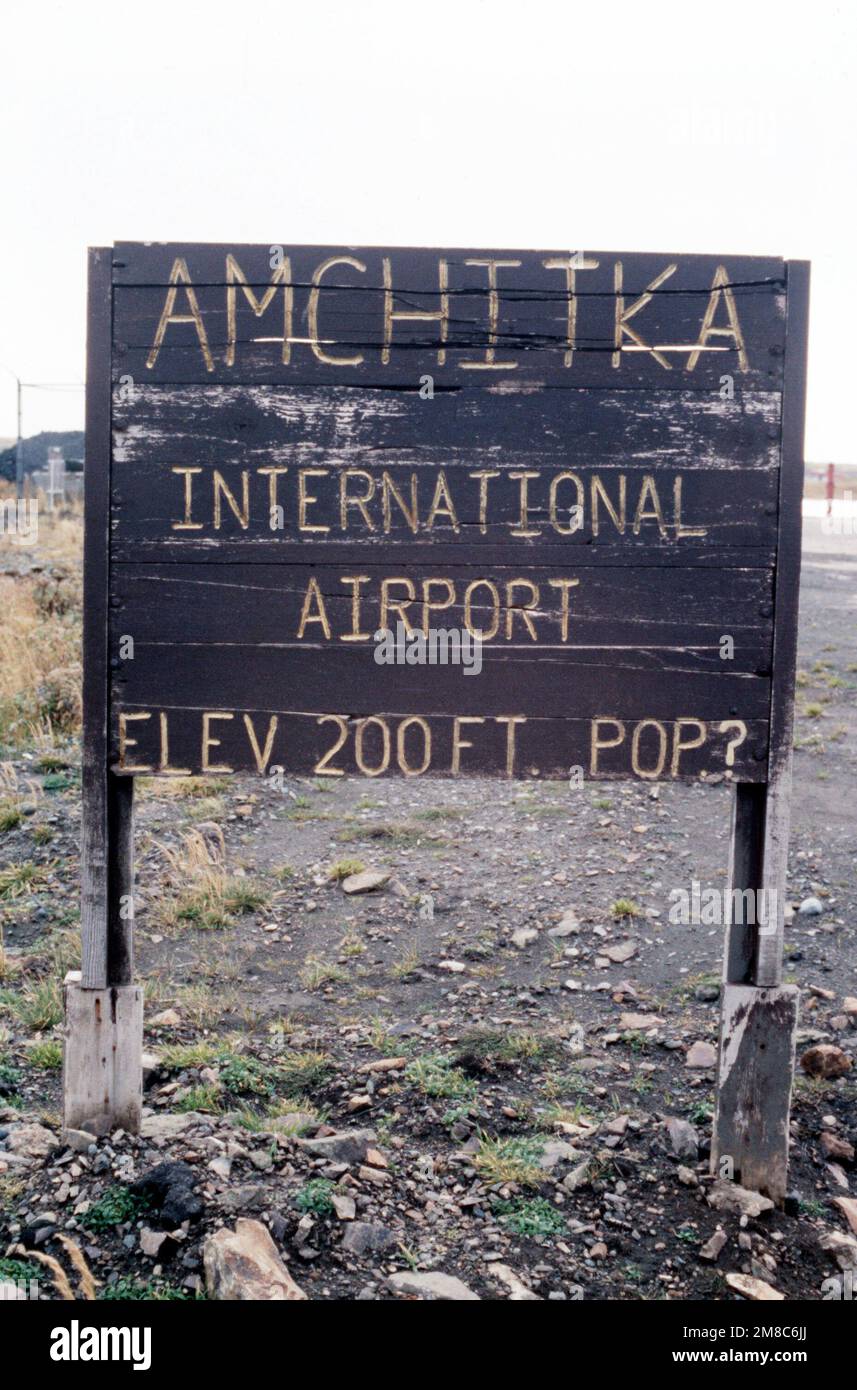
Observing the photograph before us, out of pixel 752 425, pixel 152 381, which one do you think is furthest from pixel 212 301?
pixel 752 425

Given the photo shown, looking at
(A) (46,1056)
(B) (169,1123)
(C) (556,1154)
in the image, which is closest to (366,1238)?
(C) (556,1154)

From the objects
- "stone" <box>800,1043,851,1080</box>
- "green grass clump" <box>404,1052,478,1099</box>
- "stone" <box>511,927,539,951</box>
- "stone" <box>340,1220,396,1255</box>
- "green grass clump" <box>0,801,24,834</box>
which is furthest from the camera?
"green grass clump" <box>0,801,24,834</box>

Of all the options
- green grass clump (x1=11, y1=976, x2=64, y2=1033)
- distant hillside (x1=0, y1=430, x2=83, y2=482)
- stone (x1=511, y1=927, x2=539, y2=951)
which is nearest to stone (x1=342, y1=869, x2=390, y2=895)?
stone (x1=511, y1=927, x2=539, y2=951)

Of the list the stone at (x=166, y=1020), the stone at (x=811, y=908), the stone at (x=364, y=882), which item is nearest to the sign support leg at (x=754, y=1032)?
the stone at (x=166, y=1020)

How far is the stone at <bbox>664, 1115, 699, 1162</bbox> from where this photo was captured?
412cm

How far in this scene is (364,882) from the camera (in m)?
6.69

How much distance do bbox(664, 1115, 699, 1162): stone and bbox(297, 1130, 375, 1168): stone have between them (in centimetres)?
106

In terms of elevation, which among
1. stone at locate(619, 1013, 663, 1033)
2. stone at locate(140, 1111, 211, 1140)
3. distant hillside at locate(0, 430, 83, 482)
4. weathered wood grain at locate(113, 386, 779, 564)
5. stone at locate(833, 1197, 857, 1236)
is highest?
distant hillside at locate(0, 430, 83, 482)

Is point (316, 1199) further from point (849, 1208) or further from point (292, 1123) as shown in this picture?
point (849, 1208)

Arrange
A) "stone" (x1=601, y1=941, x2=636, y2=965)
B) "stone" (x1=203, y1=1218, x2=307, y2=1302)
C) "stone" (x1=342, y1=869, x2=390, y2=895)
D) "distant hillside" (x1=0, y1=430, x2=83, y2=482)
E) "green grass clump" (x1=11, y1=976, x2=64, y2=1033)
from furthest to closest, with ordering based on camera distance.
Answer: "distant hillside" (x1=0, y1=430, x2=83, y2=482) → "stone" (x1=342, y1=869, x2=390, y2=895) → "stone" (x1=601, y1=941, x2=636, y2=965) → "green grass clump" (x1=11, y1=976, x2=64, y2=1033) → "stone" (x1=203, y1=1218, x2=307, y2=1302)

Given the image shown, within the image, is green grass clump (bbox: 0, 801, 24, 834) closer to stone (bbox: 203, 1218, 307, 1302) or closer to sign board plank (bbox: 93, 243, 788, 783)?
sign board plank (bbox: 93, 243, 788, 783)

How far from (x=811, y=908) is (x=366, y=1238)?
3.66 metres
